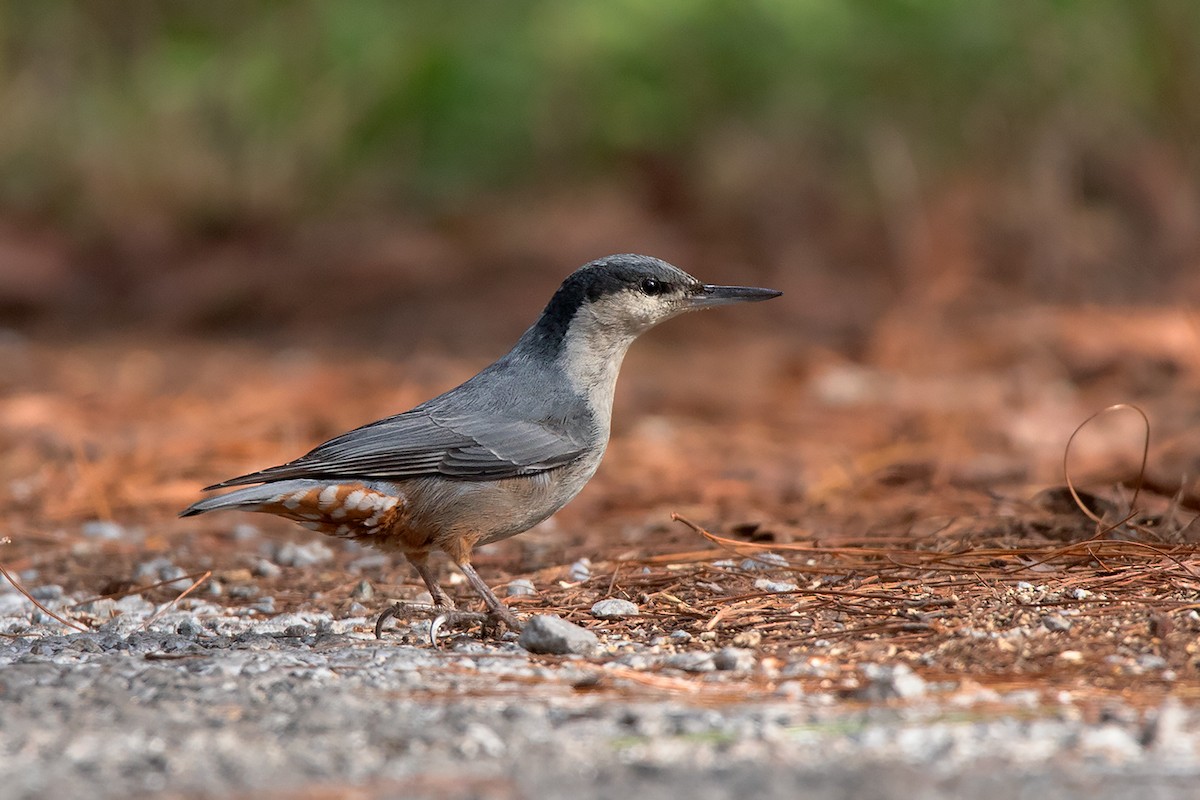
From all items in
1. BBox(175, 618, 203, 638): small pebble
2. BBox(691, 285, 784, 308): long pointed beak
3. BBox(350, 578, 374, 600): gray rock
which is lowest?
BBox(350, 578, 374, 600): gray rock

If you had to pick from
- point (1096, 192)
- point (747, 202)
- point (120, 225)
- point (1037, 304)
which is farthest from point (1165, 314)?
point (120, 225)

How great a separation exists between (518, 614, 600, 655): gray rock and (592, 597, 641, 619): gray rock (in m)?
0.38

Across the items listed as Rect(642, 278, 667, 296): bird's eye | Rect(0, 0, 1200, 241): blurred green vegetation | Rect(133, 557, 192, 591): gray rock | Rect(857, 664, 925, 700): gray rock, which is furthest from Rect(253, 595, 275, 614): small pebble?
Rect(0, 0, 1200, 241): blurred green vegetation

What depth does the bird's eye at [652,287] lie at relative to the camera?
4.63 meters

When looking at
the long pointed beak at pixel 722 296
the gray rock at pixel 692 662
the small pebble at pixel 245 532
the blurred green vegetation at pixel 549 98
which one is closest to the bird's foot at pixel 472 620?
the gray rock at pixel 692 662

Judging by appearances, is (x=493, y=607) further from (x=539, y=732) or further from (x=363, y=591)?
(x=539, y=732)

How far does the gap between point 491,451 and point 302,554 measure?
1.23 meters

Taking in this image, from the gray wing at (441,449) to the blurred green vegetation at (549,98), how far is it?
6.66 m

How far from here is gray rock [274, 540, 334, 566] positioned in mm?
4988

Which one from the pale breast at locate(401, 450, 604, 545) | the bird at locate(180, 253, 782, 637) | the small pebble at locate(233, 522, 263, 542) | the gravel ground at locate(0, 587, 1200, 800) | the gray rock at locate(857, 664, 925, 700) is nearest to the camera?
the gravel ground at locate(0, 587, 1200, 800)

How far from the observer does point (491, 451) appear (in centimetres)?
415

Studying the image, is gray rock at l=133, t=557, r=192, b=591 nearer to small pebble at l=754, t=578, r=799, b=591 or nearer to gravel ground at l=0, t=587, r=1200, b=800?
gravel ground at l=0, t=587, r=1200, b=800

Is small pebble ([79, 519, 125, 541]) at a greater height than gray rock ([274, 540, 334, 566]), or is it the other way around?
small pebble ([79, 519, 125, 541])

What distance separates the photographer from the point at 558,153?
37.2 ft
